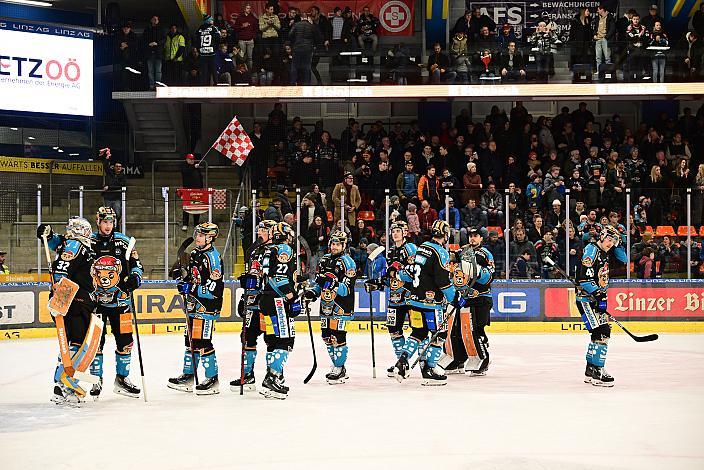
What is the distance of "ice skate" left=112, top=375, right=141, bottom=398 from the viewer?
10.7 metres

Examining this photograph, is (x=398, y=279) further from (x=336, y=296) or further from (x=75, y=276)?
(x=75, y=276)

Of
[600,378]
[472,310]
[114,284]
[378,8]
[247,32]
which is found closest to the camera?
[114,284]

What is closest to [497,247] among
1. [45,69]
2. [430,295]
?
[430,295]

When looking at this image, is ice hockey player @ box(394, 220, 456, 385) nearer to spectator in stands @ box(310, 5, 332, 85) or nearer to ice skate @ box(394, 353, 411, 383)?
ice skate @ box(394, 353, 411, 383)

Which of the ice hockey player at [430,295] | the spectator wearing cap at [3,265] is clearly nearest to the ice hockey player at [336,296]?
the ice hockey player at [430,295]

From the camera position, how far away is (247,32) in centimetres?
2392

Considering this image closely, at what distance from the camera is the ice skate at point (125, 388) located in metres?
10.7


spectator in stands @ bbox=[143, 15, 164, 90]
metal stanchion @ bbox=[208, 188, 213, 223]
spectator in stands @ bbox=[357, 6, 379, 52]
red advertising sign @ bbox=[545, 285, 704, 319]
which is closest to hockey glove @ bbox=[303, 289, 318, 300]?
metal stanchion @ bbox=[208, 188, 213, 223]

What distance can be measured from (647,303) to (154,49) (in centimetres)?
1178

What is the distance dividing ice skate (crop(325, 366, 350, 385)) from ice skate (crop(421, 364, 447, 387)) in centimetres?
93

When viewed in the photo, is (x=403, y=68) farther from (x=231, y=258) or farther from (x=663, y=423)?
(x=663, y=423)

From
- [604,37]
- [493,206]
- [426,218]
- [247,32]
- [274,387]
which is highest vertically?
[247,32]

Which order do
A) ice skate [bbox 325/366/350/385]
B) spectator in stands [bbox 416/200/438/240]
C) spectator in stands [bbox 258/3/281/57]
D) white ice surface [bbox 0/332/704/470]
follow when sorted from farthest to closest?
spectator in stands [bbox 258/3/281/57]
spectator in stands [bbox 416/200/438/240]
ice skate [bbox 325/366/350/385]
white ice surface [bbox 0/332/704/470]

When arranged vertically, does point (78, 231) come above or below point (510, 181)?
below
